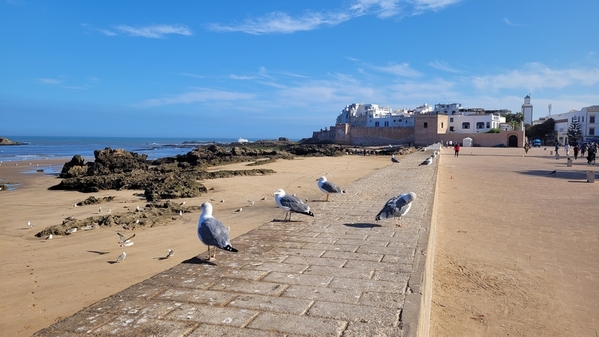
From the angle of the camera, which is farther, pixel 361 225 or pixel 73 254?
pixel 73 254

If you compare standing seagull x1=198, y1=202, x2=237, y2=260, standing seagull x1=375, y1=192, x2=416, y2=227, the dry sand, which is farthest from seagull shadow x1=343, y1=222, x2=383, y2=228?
standing seagull x1=198, y1=202, x2=237, y2=260

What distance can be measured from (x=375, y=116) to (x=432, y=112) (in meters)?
12.7

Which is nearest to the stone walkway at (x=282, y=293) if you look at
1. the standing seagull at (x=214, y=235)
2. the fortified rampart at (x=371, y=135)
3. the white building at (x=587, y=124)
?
the standing seagull at (x=214, y=235)

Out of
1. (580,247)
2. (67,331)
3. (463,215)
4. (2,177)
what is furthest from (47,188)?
(580,247)

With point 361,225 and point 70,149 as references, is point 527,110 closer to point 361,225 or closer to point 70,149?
point 70,149

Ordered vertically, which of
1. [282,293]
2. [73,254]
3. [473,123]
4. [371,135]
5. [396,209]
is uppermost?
[473,123]

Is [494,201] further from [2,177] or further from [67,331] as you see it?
[2,177]

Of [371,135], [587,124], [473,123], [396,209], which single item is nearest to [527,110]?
[587,124]

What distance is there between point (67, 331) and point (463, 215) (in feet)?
27.2

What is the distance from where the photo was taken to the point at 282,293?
3.11 m

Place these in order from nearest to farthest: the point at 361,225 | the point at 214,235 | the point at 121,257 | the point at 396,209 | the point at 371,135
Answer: the point at 214,235
the point at 396,209
the point at 361,225
the point at 121,257
the point at 371,135

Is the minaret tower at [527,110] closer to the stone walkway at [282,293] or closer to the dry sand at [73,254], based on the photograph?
the dry sand at [73,254]

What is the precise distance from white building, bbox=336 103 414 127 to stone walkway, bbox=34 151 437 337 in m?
69.8

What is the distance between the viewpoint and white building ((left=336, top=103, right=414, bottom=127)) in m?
74.6
